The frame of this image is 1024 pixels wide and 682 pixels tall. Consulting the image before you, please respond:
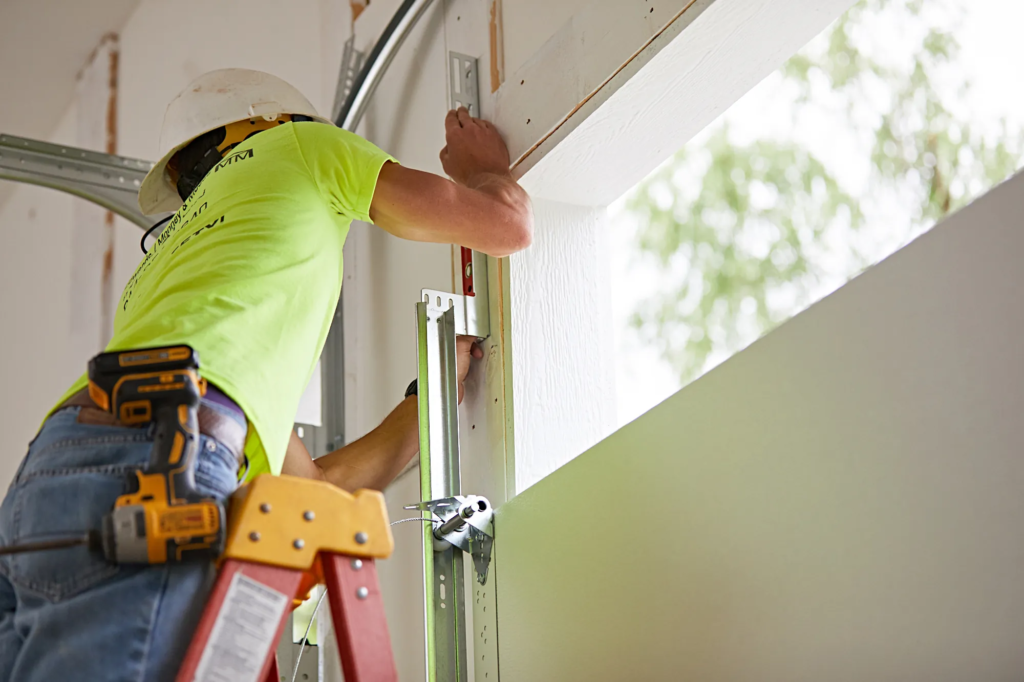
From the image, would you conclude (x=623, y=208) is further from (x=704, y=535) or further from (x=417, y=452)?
(x=704, y=535)

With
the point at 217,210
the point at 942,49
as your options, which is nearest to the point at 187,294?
the point at 217,210

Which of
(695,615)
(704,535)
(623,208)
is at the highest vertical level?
(623,208)

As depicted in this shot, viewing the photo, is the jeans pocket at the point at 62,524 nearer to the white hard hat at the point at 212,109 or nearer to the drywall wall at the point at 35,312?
the white hard hat at the point at 212,109

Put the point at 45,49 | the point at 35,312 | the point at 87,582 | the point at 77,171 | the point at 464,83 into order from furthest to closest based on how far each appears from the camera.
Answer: the point at 35,312, the point at 45,49, the point at 77,171, the point at 464,83, the point at 87,582

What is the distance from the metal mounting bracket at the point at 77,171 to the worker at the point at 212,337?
1157 millimetres

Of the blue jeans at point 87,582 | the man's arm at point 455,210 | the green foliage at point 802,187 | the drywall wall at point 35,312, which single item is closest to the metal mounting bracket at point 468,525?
the man's arm at point 455,210

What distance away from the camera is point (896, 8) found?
6480mm

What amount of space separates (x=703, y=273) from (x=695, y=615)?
6391 mm

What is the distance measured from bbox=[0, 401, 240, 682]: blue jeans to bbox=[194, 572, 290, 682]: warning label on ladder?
0.04 metres

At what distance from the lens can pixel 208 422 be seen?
120 cm

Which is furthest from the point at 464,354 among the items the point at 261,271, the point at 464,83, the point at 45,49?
the point at 45,49

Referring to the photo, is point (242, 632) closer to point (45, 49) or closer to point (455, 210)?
point (455, 210)

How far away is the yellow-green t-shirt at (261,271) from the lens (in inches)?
50.0

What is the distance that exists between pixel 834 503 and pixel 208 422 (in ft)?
2.57
